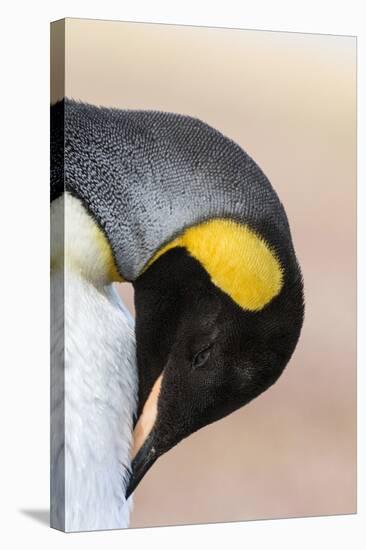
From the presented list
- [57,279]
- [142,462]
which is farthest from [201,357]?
[57,279]

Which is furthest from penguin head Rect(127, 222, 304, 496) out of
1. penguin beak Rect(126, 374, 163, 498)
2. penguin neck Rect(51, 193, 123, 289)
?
penguin neck Rect(51, 193, 123, 289)

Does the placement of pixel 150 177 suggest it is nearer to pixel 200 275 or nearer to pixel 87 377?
pixel 200 275

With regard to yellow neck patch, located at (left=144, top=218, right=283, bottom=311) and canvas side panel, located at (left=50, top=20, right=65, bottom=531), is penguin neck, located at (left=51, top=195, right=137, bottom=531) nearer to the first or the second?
canvas side panel, located at (left=50, top=20, right=65, bottom=531)

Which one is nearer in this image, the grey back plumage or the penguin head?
the grey back plumage

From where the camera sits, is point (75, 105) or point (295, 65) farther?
point (295, 65)

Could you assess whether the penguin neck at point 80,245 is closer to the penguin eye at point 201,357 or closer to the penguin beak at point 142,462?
the penguin eye at point 201,357
